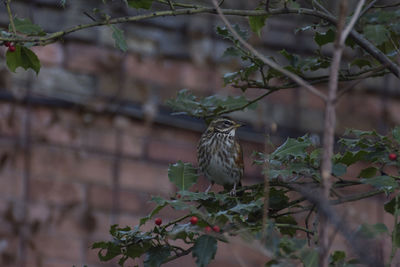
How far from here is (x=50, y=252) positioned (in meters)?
2.43

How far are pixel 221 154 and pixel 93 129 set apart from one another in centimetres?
50

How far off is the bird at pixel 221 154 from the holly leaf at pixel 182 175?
0.89 metres

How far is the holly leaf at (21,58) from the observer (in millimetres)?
1228

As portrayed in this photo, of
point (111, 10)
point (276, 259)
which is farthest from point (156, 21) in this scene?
point (276, 259)

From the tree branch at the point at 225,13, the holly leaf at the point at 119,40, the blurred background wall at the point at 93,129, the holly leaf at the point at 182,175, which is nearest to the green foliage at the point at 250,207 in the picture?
the holly leaf at the point at 182,175

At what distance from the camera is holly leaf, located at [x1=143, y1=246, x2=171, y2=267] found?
3.70 ft

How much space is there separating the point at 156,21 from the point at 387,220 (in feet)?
3.69

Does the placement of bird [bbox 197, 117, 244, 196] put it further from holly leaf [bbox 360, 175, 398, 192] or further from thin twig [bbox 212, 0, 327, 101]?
thin twig [bbox 212, 0, 327, 101]

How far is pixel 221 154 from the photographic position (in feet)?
7.68

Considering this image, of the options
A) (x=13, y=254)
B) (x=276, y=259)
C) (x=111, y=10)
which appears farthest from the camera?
(x=111, y=10)

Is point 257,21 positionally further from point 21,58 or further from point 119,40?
point 21,58

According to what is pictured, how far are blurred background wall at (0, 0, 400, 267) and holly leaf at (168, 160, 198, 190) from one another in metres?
1.10

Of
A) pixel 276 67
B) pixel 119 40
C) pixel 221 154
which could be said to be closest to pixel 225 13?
pixel 119 40

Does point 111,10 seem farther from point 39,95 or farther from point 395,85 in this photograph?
point 395,85
